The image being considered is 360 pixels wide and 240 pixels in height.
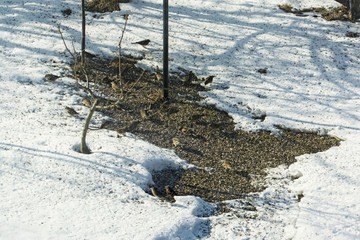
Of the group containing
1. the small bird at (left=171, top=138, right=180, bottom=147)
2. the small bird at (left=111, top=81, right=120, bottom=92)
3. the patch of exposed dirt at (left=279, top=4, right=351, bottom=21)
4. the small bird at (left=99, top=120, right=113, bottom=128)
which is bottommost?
the small bird at (left=171, top=138, right=180, bottom=147)

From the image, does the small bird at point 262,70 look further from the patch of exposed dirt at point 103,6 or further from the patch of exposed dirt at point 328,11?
the patch of exposed dirt at point 103,6

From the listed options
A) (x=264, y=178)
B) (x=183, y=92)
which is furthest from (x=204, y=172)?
(x=183, y=92)

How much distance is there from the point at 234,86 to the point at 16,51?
6.82m

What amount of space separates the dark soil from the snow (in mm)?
312

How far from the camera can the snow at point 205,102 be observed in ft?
19.0

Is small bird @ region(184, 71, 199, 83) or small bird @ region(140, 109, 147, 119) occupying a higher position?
small bird @ region(184, 71, 199, 83)

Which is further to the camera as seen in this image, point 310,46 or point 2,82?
point 310,46

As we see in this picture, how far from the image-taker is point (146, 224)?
5.65 meters

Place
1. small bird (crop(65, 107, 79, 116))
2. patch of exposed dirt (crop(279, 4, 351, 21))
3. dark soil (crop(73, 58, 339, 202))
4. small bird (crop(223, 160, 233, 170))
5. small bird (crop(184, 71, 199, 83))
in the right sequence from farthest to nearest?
patch of exposed dirt (crop(279, 4, 351, 21)), small bird (crop(184, 71, 199, 83)), small bird (crop(65, 107, 79, 116)), small bird (crop(223, 160, 233, 170)), dark soil (crop(73, 58, 339, 202))

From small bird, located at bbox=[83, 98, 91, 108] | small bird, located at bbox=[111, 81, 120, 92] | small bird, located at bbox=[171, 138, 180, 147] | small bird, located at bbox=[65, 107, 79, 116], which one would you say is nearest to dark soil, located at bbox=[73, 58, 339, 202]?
small bird, located at bbox=[171, 138, 180, 147]

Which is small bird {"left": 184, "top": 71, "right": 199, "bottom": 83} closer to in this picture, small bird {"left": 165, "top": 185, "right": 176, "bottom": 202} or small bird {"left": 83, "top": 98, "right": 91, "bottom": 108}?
small bird {"left": 83, "top": 98, "right": 91, "bottom": 108}

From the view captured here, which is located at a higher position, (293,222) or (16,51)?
(16,51)

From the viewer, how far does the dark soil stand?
23.8 ft

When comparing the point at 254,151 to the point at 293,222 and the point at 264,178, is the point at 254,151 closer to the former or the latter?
the point at 264,178
